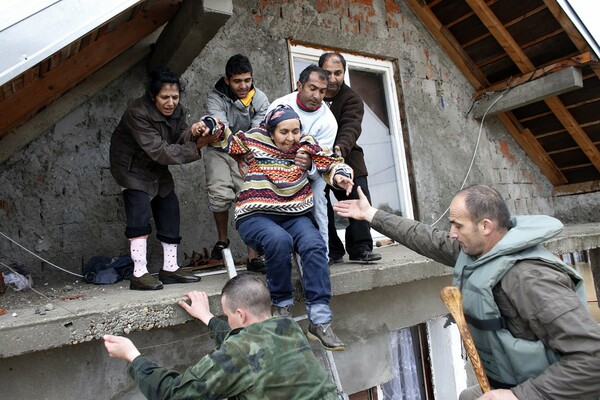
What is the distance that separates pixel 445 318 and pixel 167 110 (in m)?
3.46

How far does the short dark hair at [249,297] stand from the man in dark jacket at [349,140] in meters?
1.57

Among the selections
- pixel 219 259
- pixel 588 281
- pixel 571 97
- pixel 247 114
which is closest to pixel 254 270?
pixel 219 259

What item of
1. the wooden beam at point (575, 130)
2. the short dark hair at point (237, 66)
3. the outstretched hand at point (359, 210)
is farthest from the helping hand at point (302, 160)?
the wooden beam at point (575, 130)

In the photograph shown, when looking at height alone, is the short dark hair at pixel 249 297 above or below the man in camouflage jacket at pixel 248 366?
above

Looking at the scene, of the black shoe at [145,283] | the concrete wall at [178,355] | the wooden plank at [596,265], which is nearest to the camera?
the concrete wall at [178,355]

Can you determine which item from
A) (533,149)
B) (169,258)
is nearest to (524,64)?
(533,149)

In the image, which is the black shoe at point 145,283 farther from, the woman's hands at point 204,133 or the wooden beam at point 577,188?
the wooden beam at point 577,188

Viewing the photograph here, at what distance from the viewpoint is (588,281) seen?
1308 cm

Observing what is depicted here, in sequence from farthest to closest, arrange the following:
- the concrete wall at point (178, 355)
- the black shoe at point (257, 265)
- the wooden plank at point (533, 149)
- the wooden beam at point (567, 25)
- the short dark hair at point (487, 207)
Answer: the wooden plank at point (533, 149), the wooden beam at point (567, 25), the black shoe at point (257, 265), the concrete wall at point (178, 355), the short dark hair at point (487, 207)

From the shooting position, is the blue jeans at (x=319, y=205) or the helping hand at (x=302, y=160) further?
the blue jeans at (x=319, y=205)


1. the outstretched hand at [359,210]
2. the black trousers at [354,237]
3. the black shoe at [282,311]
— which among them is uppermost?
the outstretched hand at [359,210]

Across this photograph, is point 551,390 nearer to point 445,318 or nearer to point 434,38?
point 445,318

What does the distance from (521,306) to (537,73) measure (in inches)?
185

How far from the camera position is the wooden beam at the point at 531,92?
17.4 feet
